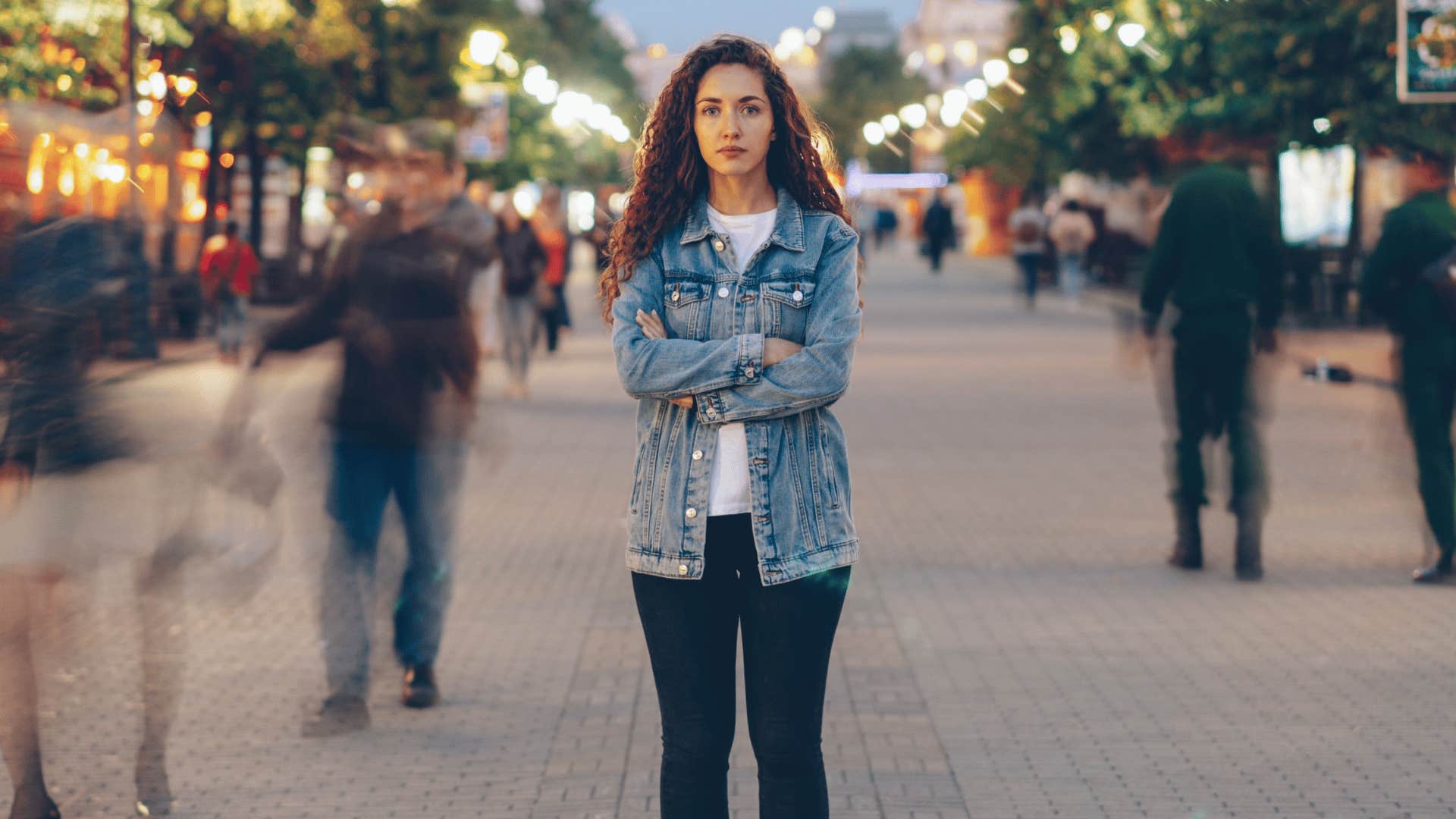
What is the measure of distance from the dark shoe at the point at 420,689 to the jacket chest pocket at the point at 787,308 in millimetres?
3162

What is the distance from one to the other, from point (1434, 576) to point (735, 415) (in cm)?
591

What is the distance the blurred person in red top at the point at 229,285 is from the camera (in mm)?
23047

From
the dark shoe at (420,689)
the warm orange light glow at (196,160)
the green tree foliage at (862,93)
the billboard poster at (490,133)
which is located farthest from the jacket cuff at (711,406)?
the green tree foliage at (862,93)

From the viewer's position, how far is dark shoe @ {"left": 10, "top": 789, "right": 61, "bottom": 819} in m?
4.92

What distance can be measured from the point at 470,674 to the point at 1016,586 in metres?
2.77

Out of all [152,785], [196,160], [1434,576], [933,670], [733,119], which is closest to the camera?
[733,119]

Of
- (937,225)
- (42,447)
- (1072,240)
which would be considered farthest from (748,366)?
(937,225)

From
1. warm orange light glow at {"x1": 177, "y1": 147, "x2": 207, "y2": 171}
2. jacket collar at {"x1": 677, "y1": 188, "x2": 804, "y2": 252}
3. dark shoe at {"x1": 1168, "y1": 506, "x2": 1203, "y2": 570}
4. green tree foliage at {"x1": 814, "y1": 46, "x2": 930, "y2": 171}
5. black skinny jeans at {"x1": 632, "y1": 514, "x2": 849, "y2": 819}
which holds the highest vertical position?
green tree foliage at {"x1": 814, "y1": 46, "x2": 930, "y2": 171}

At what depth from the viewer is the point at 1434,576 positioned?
8672mm

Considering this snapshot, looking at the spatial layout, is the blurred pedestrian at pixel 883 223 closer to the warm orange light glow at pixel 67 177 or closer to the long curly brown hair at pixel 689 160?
the warm orange light glow at pixel 67 177

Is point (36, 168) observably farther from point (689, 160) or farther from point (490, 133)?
point (490, 133)

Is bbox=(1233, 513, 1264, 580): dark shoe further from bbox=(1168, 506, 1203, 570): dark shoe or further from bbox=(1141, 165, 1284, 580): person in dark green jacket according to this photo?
bbox=(1168, 506, 1203, 570): dark shoe

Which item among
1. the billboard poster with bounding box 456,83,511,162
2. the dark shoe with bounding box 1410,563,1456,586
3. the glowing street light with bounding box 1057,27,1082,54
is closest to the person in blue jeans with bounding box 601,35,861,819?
the dark shoe with bounding box 1410,563,1456,586

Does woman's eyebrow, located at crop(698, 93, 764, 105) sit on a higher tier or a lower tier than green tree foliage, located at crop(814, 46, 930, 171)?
lower
